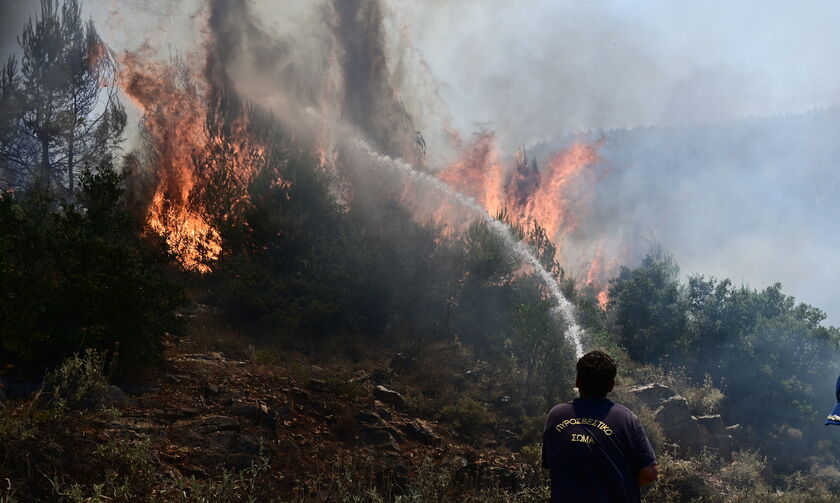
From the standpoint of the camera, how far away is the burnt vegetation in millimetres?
8266

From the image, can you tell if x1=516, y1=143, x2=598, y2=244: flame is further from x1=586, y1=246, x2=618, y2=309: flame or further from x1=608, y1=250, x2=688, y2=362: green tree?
x1=608, y1=250, x2=688, y2=362: green tree

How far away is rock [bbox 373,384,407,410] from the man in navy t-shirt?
33.8ft

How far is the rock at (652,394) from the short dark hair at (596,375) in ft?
57.6

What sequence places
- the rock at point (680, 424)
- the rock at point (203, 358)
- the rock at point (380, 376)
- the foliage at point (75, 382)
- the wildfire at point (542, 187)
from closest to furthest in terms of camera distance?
the foliage at point (75, 382)
the rock at point (203, 358)
the rock at point (380, 376)
the rock at point (680, 424)
the wildfire at point (542, 187)

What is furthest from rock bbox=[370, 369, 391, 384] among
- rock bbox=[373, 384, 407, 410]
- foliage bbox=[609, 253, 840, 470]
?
foliage bbox=[609, 253, 840, 470]

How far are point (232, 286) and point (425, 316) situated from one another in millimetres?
7764

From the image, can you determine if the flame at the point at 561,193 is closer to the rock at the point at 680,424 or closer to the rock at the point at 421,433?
the rock at the point at 680,424

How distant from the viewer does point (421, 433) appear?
A: 1214 cm

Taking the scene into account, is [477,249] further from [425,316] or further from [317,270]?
[317,270]

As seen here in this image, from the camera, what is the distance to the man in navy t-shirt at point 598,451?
3602mm

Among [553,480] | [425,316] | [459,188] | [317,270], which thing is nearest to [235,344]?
[317,270]

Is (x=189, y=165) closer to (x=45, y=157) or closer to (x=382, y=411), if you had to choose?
(x=45, y=157)

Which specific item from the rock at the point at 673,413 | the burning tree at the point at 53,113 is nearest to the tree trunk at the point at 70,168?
the burning tree at the point at 53,113

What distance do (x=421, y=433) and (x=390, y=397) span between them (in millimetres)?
2087
